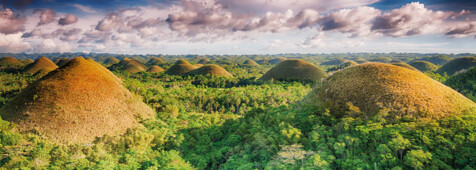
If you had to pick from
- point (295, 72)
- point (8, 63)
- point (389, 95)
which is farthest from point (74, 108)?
point (8, 63)

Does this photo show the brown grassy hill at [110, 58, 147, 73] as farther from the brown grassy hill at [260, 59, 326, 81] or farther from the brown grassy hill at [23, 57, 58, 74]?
the brown grassy hill at [260, 59, 326, 81]

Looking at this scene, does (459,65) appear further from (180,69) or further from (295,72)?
(180,69)

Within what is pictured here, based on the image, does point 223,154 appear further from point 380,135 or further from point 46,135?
point 46,135

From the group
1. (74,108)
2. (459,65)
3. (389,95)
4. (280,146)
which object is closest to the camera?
(280,146)

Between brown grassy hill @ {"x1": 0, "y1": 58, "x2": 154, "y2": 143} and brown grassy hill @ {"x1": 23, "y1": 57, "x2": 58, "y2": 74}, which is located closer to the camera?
brown grassy hill @ {"x1": 0, "y1": 58, "x2": 154, "y2": 143}

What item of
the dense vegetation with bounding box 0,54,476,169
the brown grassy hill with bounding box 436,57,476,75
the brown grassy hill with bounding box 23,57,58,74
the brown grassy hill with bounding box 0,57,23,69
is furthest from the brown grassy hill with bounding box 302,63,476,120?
the brown grassy hill with bounding box 0,57,23,69

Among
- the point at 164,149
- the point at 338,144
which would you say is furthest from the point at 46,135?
the point at 338,144
